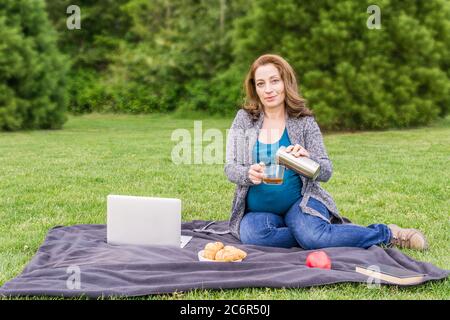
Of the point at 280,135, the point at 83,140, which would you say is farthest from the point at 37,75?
the point at 280,135

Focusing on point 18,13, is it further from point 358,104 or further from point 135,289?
point 135,289

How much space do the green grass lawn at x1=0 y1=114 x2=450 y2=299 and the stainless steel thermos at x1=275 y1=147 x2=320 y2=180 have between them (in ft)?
2.67

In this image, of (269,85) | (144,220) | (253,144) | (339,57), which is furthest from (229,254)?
(339,57)

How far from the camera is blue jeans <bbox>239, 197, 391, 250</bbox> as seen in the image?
4449mm

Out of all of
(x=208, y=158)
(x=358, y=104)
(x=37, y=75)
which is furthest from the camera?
(x=37, y=75)

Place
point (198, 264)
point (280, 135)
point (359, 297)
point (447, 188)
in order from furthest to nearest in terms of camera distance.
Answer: point (447, 188) < point (280, 135) < point (198, 264) < point (359, 297)

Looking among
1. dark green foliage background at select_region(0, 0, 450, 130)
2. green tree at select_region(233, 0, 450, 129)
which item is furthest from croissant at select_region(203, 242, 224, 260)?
green tree at select_region(233, 0, 450, 129)

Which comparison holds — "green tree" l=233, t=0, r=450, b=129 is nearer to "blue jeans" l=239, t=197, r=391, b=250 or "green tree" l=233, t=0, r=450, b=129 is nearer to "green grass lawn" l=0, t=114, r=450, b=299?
"green grass lawn" l=0, t=114, r=450, b=299

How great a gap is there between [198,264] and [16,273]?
1.13 metres

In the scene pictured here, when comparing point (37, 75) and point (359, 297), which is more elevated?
point (37, 75)

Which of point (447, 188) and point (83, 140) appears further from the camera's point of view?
point (83, 140)

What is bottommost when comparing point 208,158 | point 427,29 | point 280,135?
point 208,158

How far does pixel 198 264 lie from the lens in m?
3.98

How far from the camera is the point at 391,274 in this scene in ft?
12.5
